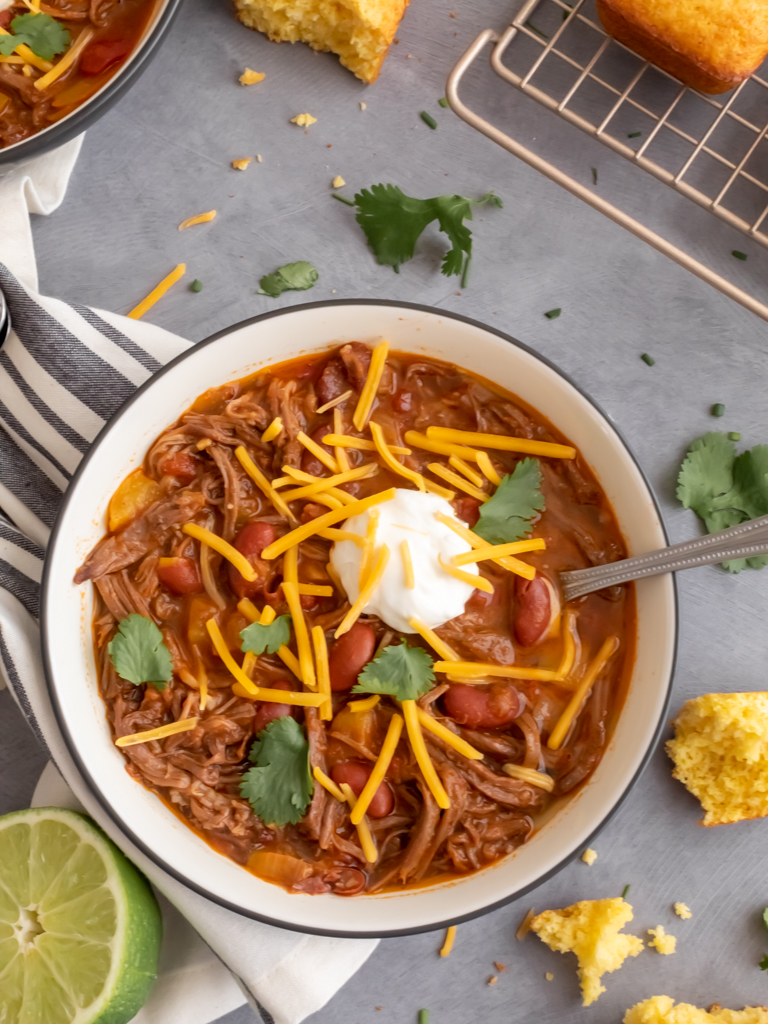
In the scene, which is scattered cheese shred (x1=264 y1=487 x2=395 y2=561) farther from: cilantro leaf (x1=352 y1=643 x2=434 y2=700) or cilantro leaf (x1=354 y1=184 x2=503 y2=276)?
cilantro leaf (x1=354 y1=184 x2=503 y2=276)

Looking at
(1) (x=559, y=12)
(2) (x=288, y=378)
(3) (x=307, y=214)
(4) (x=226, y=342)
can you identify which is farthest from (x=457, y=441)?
(1) (x=559, y=12)

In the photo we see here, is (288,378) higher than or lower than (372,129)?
lower

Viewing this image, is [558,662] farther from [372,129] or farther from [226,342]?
[372,129]

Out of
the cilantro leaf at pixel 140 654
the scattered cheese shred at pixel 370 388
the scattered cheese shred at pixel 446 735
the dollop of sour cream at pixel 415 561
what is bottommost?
the cilantro leaf at pixel 140 654

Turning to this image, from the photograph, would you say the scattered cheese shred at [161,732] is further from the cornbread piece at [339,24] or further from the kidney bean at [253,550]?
the cornbread piece at [339,24]

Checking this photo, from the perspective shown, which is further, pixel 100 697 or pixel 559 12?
pixel 559 12

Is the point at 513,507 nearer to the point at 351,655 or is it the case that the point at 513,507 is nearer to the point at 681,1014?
the point at 351,655

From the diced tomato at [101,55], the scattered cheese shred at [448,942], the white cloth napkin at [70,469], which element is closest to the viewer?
the white cloth napkin at [70,469]

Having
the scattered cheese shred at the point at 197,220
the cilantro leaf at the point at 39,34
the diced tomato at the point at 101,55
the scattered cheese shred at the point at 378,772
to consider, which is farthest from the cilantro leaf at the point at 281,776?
the cilantro leaf at the point at 39,34
